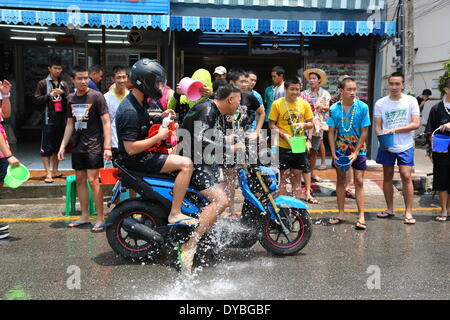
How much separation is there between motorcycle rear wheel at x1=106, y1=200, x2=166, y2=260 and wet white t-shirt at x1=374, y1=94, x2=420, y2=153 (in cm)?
363

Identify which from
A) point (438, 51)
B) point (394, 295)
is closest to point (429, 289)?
point (394, 295)

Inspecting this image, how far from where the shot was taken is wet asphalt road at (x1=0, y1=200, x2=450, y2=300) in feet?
12.9

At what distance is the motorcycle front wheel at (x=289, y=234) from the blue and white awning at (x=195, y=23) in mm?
5763

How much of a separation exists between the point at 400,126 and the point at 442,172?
994 millimetres

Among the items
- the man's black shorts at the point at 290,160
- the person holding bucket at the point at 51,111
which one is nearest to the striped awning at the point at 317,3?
the person holding bucket at the point at 51,111

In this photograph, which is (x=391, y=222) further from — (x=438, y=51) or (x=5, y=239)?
(x=438, y=51)

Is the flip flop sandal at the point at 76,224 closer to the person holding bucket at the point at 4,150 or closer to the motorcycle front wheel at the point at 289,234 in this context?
the person holding bucket at the point at 4,150

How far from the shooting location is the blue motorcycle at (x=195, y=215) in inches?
178

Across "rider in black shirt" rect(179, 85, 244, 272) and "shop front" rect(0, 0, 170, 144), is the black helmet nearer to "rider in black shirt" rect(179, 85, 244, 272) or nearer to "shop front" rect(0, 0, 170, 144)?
"rider in black shirt" rect(179, 85, 244, 272)

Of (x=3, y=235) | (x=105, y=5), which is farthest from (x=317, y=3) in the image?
(x=3, y=235)

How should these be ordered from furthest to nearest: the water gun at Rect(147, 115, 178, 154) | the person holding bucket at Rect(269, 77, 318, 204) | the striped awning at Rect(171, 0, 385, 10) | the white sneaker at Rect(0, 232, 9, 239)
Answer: the striped awning at Rect(171, 0, 385, 10), the person holding bucket at Rect(269, 77, 318, 204), the white sneaker at Rect(0, 232, 9, 239), the water gun at Rect(147, 115, 178, 154)

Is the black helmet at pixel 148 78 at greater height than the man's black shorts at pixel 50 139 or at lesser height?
greater

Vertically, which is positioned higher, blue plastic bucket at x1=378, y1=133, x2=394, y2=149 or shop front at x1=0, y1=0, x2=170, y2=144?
shop front at x1=0, y1=0, x2=170, y2=144

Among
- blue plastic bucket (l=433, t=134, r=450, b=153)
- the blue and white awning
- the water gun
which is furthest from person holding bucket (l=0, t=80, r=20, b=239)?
blue plastic bucket (l=433, t=134, r=450, b=153)
